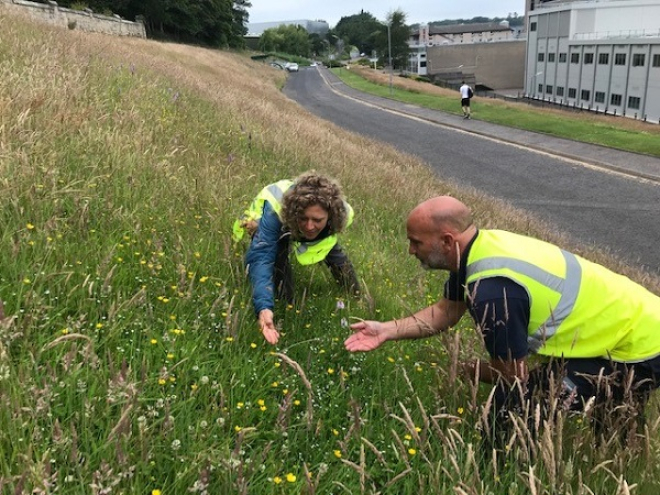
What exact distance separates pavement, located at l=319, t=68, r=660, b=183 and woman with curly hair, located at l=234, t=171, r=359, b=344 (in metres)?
17.0

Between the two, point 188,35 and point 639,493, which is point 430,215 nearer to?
point 639,493

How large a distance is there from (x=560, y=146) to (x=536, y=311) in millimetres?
23077

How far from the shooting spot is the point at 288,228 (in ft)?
12.2

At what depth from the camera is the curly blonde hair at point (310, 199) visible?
11.5 feet

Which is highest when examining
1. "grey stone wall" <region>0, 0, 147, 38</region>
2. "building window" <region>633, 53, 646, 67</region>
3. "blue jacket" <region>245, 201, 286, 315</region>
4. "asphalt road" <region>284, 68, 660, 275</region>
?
"grey stone wall" <region>0, 0, 147, 38</region>

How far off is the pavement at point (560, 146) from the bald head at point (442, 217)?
57.2 ft

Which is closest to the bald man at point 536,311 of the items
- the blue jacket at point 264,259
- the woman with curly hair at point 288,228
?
the blue jacket at point 264,259

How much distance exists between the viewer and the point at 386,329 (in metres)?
3.00

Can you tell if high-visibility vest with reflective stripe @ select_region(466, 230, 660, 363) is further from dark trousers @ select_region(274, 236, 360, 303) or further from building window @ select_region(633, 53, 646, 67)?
building window @ select_region(633, 53, 646, 67)

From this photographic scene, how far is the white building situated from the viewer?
183 feet

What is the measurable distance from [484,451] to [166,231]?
2.51 metres

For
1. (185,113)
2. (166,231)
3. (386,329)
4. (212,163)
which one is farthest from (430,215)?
(185,113)

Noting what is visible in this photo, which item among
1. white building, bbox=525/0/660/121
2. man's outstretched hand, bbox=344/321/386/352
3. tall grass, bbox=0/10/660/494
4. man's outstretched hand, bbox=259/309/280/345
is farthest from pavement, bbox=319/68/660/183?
white building, bbox=525/0/660/121

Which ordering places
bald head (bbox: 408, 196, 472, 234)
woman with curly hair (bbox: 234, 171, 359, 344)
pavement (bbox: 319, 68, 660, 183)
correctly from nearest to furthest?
1. bald head (bbox: 408, 196, 472, 234)
2. woman with curly hair (bbox: 234, 171, 359, 344)
3. pavement (bbox: 319, 68, 660, 183)
